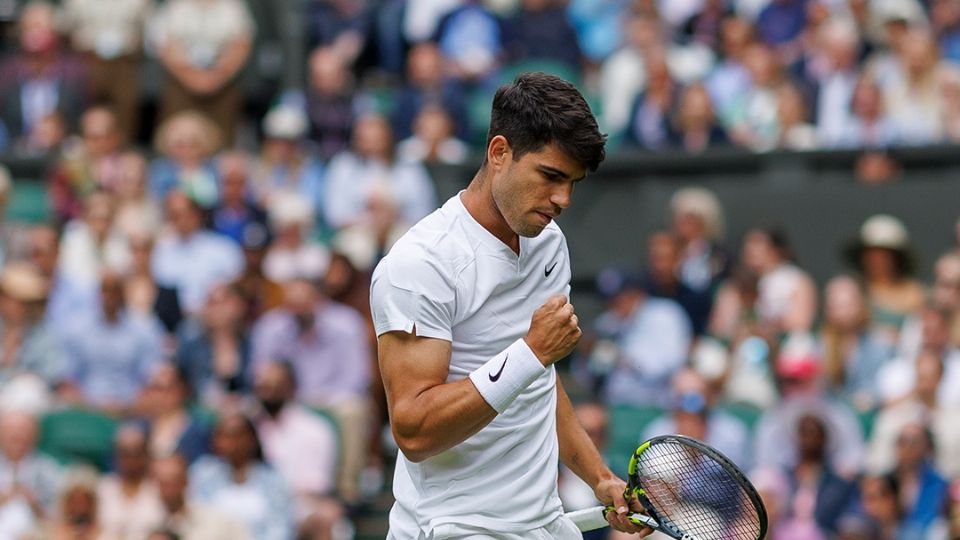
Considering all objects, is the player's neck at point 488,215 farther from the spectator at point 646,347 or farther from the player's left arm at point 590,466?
the spectator at point 646,347

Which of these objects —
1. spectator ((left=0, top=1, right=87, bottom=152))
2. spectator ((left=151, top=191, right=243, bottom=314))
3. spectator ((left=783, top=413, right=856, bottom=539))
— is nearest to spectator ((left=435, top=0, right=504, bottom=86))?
spectator ((left=151, top=191, right=243, bottom=314))

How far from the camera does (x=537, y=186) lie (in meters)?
4.50

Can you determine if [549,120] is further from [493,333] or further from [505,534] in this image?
[505,534]

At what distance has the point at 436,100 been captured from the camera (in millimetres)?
Answer: 12852

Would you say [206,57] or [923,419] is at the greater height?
[206,57]

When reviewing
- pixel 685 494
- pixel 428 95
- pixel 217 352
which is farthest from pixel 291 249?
pixel 685 494

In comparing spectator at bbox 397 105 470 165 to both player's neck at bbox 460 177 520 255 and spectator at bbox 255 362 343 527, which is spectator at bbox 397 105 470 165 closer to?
spectator at bbox 255 362 343 527

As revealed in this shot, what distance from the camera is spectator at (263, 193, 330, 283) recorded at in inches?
442

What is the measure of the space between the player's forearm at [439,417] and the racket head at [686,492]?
22.8 inches

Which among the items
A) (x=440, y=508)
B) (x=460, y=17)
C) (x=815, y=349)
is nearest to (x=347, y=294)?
(x=815, y=349)

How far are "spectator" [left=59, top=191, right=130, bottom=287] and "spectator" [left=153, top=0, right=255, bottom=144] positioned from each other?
2.32 metres

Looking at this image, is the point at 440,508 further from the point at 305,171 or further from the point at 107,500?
the point at 305,171

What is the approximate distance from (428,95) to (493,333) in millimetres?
8374

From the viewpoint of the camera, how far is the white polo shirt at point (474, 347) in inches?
177
